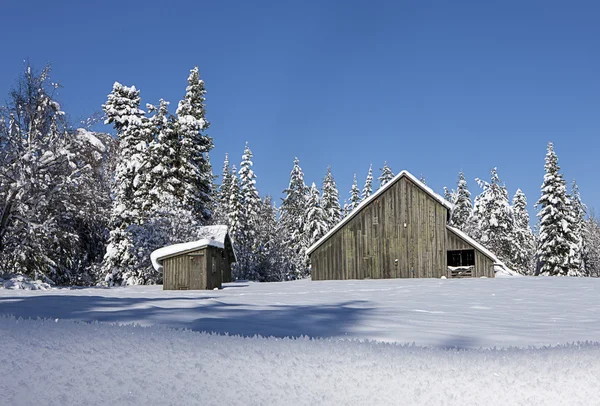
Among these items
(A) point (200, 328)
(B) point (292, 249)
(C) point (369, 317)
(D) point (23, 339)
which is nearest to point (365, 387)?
(D) point (23, 339)

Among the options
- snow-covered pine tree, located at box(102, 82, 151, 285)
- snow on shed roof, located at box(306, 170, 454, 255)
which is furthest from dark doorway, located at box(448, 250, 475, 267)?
snow-covered pine tree, located at box(102, 82, 151, 285)

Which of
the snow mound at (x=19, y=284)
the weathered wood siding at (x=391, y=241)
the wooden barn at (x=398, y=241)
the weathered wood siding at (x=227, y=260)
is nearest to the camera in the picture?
the snow mound at (x=19, y=284)

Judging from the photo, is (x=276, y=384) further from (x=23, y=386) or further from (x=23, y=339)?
(x=23, y=339)

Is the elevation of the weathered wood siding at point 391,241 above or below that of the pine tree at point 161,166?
below

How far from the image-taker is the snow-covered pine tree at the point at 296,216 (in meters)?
54.8

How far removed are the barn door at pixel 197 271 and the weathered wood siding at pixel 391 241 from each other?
10787 millimetres

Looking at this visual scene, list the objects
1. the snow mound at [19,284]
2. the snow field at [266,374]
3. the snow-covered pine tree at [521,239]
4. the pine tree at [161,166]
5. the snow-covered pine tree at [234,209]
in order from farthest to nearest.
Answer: the snow-covered pine tree at [521,239] < the snow-covered pine tree at [234,209] < the pine tree at [161,166] < the snow mound at [19,284] < the snow field at [266,374]

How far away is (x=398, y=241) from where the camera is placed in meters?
29.5

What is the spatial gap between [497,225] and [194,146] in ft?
103

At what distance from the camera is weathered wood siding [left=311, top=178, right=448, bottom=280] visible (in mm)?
29047

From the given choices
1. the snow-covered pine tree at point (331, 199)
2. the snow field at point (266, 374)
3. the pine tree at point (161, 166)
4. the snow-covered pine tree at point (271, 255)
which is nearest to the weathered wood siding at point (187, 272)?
the pine tree at point (161, 166)

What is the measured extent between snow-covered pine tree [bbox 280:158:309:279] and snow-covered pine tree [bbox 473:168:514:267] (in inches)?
754

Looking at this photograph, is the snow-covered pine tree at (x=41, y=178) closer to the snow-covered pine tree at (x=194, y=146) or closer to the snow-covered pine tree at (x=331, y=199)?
the snow-covered pine tree at (x=194, y=146)

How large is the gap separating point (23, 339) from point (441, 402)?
212cm
